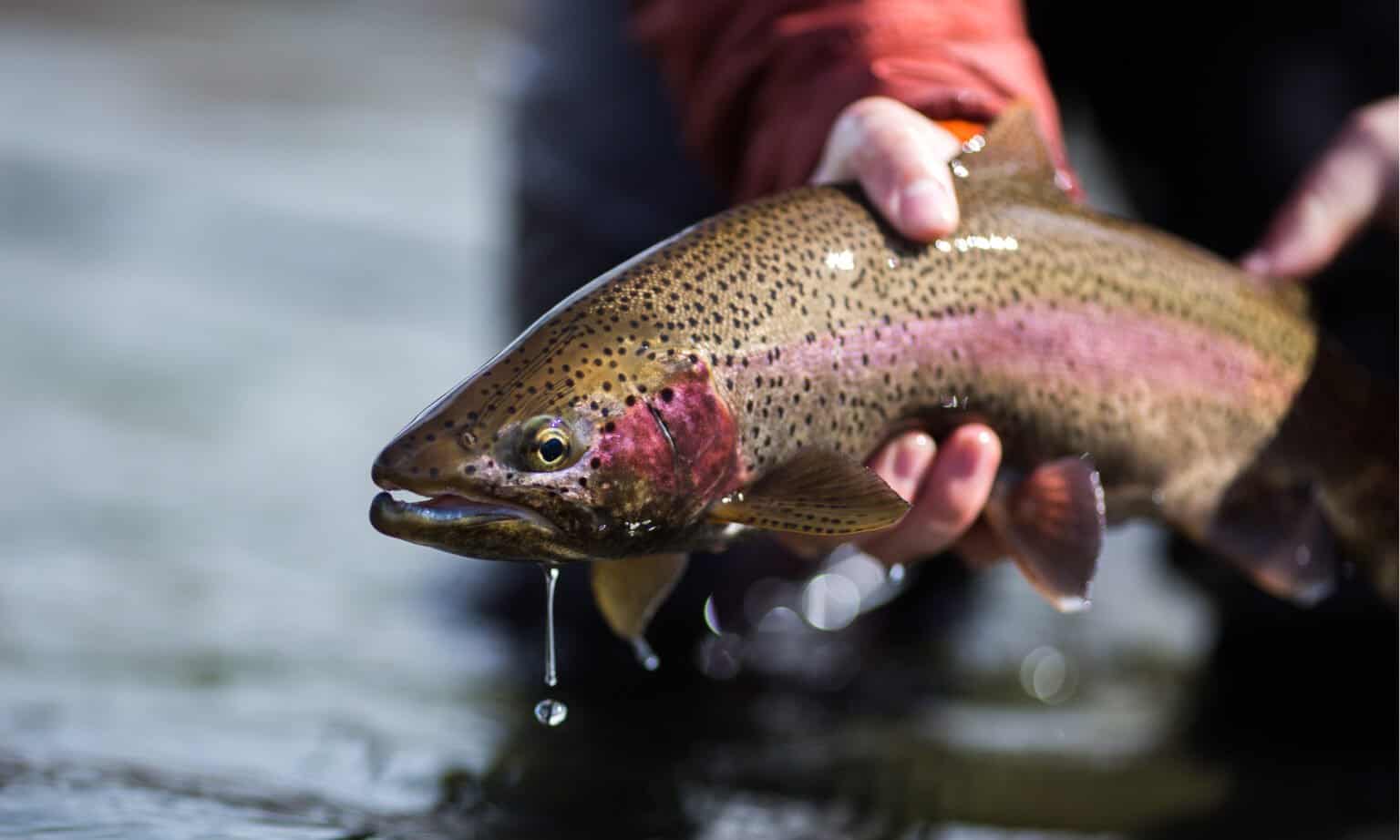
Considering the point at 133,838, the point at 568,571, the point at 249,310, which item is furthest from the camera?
the point at 249,310

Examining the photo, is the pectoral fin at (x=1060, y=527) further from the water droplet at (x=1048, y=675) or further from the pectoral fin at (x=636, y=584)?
the water droplet at (x=1048, y=675)

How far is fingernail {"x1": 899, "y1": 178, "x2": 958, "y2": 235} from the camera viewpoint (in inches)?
99.6

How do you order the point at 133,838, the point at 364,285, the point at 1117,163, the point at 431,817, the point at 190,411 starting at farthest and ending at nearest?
1. the point at 364,285
2. the point at 190,411
3. the point at 1117,163
4. the point at 431,817
5. the point at 133,838

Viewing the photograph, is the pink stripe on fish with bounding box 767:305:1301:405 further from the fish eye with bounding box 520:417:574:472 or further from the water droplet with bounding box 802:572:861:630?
the water droplet with bounding box 802:572:861:630

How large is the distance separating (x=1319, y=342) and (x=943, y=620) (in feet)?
6.22

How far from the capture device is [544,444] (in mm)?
2180

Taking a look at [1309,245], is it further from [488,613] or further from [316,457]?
[316,457]

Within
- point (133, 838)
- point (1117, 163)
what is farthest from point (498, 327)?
point (133, 838)

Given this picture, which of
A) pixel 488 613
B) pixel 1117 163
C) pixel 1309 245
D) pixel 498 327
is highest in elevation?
pixel 1309 245

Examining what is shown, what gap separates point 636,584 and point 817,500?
0.43m

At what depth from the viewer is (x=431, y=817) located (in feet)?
9.53

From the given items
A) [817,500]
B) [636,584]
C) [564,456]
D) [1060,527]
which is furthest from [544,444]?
[1060,527]

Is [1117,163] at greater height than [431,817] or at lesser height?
greater

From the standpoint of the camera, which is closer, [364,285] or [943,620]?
[943,620]
